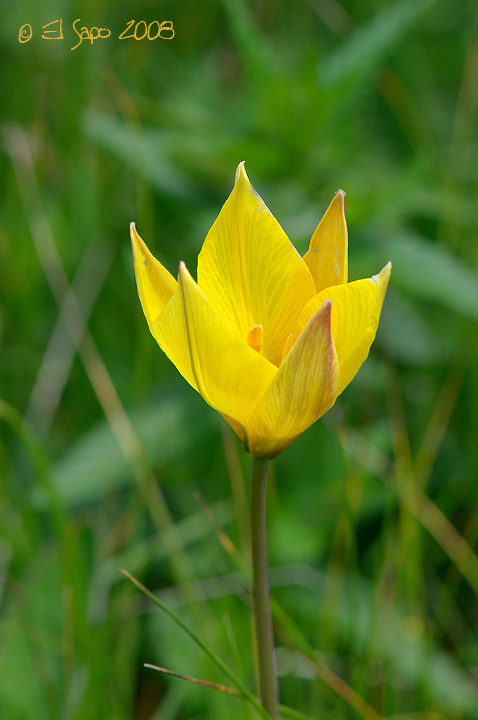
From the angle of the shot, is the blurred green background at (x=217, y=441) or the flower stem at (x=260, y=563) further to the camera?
the blurred green background at (x=217, y=441)

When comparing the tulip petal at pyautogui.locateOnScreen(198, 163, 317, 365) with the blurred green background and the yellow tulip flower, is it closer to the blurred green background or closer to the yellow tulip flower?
the yellow tulip flower

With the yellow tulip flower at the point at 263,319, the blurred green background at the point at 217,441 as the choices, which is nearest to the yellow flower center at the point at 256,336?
the yellow tulip flower at the point at 263,319

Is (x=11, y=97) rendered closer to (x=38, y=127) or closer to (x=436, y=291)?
(x=38, y=127)

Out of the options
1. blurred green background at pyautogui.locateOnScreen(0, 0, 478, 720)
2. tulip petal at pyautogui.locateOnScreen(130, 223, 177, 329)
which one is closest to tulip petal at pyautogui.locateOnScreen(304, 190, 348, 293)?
tulip petal at pyautogui.locateOnScreen(130, 223, 177, 329)

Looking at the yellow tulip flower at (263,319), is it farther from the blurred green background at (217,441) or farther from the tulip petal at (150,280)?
the blurred green background at (217,441)

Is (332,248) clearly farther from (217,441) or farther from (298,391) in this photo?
(217,441)

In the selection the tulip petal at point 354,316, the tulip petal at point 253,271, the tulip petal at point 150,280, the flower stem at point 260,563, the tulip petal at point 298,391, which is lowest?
the flower stem at point 260,563

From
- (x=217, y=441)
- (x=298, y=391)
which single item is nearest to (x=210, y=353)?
(x=298, y=391)

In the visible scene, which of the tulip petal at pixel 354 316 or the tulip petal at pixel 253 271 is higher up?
the tulip petal at pixel 253 271
